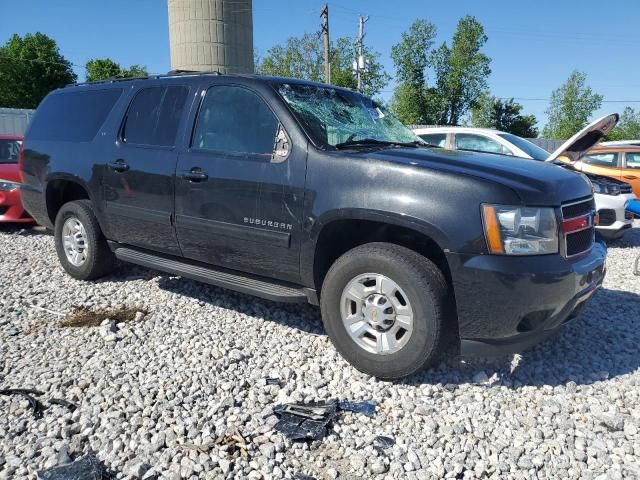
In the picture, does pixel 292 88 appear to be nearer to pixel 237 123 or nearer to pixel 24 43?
pixel 237 123

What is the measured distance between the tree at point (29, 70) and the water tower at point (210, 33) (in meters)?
48.6

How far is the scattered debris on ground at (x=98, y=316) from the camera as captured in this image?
4051 millimetres

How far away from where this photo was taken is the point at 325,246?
3379 millimetres

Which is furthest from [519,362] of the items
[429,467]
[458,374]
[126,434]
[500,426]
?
[126,434]

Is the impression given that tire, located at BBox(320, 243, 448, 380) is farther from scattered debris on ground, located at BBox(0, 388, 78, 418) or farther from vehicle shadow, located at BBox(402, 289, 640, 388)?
scattered debris on ground, located at BBox(0, 388, 78, 418)

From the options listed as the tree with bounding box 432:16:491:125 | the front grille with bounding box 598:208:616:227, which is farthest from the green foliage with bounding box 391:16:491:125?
the front grille with bounding box 598:208:616:227

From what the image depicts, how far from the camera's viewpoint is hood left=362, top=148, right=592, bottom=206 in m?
2.86

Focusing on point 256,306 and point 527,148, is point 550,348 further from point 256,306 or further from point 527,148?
point 527,148

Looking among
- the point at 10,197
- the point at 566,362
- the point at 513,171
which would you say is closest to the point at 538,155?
the point at 566,362

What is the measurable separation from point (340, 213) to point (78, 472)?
191cm

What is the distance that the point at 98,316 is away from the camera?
416 centimetres

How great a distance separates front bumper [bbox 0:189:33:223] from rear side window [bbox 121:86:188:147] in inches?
167

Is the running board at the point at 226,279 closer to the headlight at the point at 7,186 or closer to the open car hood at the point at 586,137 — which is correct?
the open car hood at the point at 586,137

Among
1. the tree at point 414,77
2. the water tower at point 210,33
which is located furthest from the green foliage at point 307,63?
the water tower at point 210,33
